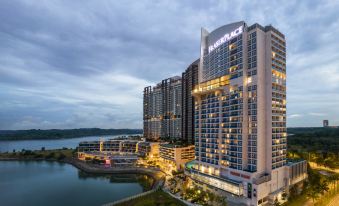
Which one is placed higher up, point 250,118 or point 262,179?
point 250,118

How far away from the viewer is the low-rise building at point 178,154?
89.4 metres

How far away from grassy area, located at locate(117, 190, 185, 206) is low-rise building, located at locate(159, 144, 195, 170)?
29.8 m

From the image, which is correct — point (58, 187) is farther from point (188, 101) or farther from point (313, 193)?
point (313, 193)

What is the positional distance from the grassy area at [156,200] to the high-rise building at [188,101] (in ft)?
177

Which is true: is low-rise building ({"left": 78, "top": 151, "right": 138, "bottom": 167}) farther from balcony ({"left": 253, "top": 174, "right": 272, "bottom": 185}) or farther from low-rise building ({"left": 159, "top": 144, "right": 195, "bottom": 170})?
balcony ({"left": 253, "top": 174, "right": 272, "bottom": 185})

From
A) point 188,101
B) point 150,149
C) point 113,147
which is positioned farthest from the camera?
point 113,147

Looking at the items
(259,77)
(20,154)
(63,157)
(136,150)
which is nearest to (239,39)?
(259,77)

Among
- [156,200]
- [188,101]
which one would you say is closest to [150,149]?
[188,101]

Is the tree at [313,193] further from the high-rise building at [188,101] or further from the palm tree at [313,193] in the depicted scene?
the high-rise building at [188,101]

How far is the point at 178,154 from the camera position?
294 ft

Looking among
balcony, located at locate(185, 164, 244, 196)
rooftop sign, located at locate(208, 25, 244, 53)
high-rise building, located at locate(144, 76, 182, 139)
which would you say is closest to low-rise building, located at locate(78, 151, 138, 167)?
high-rise building, located at locate(144, 76, 182, 139)

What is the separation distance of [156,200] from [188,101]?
230 feet

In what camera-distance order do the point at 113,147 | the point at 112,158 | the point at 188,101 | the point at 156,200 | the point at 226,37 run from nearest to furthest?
the point at 156,200 → the point at 226,37 → the point at 112,158 → the point at 188,101 → the point at 113,147

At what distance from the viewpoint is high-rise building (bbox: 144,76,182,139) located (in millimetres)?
131212
